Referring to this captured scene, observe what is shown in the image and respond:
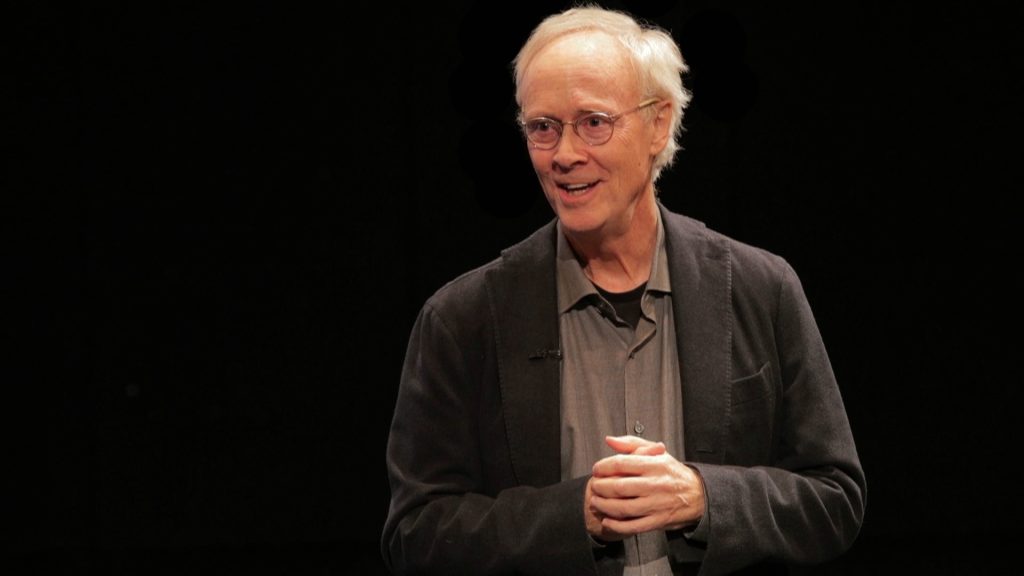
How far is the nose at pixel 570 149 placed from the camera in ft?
6.63

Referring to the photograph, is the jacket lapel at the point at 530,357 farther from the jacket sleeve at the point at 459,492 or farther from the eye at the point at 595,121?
the eye at the point at 595,121

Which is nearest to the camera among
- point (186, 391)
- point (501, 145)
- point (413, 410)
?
point (413, 410)

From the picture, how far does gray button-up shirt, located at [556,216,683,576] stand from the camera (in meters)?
2.03

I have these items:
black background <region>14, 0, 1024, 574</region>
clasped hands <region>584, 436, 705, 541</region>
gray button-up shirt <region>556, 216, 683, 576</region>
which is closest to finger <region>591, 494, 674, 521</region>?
clasped hands <region>584, 436, 705, 541</region>

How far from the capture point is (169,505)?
3.82 m

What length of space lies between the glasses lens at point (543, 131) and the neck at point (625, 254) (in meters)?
0.15

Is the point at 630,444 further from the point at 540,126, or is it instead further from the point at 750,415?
the point at 540,126

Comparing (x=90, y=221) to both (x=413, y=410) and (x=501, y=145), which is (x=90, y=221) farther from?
(x=413, y=410)

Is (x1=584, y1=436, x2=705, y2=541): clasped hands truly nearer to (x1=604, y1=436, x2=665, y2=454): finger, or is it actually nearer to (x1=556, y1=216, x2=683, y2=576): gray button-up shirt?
(x1=604, y1=436, x2=665, y2=454): finger

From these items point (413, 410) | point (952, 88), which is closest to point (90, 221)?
point (413, 410)

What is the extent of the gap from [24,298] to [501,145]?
1.28 m

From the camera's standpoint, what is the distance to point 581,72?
2.01m

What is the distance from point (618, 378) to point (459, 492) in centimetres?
27

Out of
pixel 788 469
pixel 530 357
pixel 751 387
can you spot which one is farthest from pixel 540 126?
pixel 788 469
